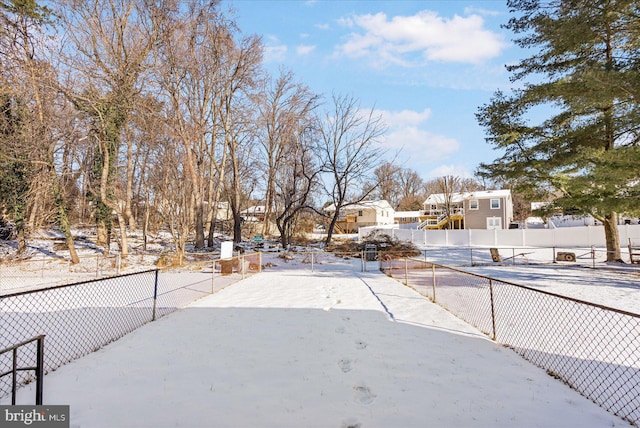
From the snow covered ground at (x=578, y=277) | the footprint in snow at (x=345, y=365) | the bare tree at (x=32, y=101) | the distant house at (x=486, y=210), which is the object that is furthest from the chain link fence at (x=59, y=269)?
the distant house at (x=486, y=210)

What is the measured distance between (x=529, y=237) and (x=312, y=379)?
91.4 ft

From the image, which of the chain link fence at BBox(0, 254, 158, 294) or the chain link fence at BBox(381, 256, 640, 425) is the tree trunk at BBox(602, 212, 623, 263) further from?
the chain link fence at BBox(0, 254, 158, 294)

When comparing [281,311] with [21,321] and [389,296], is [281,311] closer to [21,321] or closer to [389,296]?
[389,296]

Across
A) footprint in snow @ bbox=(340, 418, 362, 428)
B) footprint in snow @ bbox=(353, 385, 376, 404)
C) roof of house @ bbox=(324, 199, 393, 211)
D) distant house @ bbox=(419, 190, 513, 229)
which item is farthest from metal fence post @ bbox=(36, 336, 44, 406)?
distant house @ bbox=(419, 190, 513, 229)

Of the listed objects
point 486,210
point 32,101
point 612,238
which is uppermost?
point 32,101

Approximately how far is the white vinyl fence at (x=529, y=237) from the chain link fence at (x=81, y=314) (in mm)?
18941

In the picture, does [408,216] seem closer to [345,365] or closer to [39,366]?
[345,365]

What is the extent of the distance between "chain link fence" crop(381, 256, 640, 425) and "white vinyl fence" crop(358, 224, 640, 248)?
18709mm

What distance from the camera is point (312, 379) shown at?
12.4 feet

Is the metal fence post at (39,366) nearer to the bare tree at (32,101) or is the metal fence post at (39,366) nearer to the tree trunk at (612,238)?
the bare tree at (32,101)

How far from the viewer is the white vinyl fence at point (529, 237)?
23.8 meters

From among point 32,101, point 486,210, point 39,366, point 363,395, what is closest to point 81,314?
point 39,366

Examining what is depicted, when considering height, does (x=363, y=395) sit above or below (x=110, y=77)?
below

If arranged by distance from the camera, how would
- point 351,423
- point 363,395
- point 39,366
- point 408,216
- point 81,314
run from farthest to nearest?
1. point 408,216
2. point 81,314
3. point 363,395
4. point 351,423
5. point 39,366
